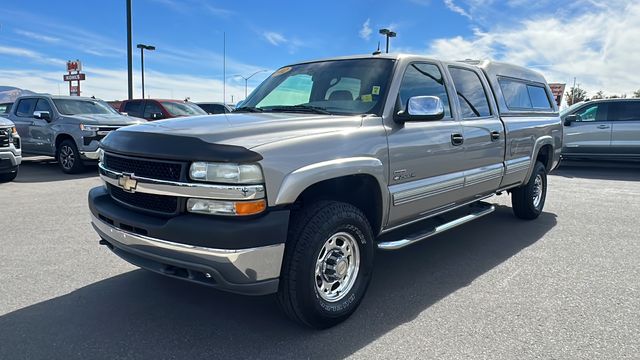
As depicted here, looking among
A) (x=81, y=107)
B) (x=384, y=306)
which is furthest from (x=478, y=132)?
(x=81, y=107)

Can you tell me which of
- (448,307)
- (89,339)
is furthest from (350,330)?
(89,339)

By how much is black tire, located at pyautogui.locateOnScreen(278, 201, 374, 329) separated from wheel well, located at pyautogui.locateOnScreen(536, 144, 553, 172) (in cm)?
416

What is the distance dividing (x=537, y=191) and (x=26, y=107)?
38.2ft

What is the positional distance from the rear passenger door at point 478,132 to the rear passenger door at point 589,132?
8.81 metres

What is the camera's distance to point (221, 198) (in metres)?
2.63

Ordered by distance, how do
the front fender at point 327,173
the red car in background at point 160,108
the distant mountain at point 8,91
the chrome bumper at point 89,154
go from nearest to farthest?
1. the front fender at point 327,173
2. the chrome bumper at point 89,154
3. the red car in background at point 160,108
4. the distant mountain at point 8,91

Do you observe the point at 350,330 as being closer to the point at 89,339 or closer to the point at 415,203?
the point at 415,203

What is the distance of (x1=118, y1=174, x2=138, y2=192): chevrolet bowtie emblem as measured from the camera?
295 cm

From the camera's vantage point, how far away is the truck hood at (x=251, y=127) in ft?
9.16

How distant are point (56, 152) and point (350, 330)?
9.91 meters

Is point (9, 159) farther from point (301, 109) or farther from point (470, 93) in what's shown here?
point (470, 93)

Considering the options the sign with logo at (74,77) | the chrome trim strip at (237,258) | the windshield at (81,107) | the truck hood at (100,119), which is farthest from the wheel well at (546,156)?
the sign with logo at (74,77)

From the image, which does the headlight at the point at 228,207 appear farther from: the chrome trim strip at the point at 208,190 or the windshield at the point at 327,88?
the windshield at the point at 327,88

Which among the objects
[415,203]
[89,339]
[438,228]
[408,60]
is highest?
[408,60]
